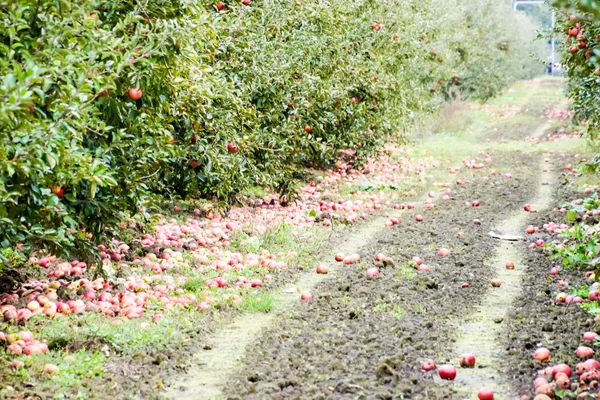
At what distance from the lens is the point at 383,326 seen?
5.98 metres

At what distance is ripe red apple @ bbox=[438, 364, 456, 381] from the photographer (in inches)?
192

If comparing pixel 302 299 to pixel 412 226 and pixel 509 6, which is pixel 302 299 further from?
pixel 509 6

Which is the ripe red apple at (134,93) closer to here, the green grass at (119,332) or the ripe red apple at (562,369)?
the green grass at (119,332)

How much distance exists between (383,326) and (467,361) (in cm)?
97

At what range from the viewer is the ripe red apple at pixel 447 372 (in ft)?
16.0

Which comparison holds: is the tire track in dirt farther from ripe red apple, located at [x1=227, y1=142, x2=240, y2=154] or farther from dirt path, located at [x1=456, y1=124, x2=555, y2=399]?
ripe red apple, located at [x1=227, y1=142, x2=240, y2=154]

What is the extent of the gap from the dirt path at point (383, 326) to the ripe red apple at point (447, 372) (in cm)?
6

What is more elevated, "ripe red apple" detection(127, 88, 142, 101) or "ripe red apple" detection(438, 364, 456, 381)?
"ripe red apple" detection(127, 88, 142, 101)

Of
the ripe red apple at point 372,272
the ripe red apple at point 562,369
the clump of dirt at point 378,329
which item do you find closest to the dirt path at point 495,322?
the clump of dirt at point 378,329

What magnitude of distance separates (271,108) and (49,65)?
21.7 ft

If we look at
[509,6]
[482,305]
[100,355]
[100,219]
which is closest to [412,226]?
[482,305]

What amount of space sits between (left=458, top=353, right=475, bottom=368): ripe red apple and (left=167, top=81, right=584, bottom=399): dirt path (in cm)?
6

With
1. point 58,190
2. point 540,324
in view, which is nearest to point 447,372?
point 540,324

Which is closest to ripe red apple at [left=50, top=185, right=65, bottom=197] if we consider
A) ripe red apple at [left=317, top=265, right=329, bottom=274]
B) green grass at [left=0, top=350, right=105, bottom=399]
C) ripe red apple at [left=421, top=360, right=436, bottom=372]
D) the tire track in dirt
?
green grass at [left=0, top=350, right=105, bottom=399]
